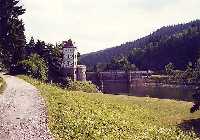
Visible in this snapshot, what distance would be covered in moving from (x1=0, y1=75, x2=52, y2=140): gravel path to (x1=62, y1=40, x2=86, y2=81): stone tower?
64328 millimetres

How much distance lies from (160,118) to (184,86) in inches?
4031

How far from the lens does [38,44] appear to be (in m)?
96.6

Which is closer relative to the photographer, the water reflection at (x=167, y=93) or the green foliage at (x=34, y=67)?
the green foliage at (x=34, y=67)

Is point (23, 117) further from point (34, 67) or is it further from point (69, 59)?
point (69, 59)

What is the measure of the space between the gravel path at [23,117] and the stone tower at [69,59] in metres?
64.2

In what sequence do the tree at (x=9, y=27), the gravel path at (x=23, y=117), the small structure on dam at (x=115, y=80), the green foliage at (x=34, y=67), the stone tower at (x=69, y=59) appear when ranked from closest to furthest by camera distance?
the gravel path at (x=23, y=117)
the tree at (x=9, y=27)
the green foliage at (x=34, y=67)
the stone tower at (x=69, y=59)
the small structure on dam at (x=115, y=80)

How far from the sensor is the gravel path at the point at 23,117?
83.6ft

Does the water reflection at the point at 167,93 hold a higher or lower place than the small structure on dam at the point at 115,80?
lower

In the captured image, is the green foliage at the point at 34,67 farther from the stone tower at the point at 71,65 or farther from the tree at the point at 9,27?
the stone tower at the point at 71,65

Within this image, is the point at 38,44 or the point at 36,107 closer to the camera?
the point at 36,107

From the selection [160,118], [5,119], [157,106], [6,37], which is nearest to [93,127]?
[5,119]

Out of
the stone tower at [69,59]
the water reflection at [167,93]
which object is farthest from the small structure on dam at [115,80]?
the stone tower at [69,59]

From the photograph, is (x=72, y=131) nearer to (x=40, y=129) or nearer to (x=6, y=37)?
(x=40, y=129)

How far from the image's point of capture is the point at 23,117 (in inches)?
1196
